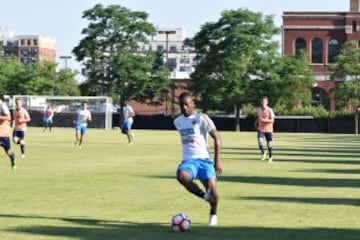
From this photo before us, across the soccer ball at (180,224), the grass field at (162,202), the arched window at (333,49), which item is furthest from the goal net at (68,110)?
the soccer ball at (180,224)

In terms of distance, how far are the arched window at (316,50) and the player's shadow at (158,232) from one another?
283 feet

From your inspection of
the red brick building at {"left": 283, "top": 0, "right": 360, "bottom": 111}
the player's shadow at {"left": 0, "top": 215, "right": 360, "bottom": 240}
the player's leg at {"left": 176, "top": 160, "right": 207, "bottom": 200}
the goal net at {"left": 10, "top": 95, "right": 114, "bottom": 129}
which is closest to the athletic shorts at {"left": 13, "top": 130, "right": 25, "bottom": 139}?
the player's shadow at {"left": 0, "top": 215, "right": 360, "bottom": 240}

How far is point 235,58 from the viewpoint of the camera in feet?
262

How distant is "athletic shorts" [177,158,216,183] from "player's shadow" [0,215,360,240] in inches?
26.6

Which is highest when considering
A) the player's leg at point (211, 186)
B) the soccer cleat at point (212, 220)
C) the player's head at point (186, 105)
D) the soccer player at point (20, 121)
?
the player's head at point (186, 105)

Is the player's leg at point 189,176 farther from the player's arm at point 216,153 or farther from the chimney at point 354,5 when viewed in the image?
the chimney at point 354,5

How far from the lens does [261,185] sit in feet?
60.7

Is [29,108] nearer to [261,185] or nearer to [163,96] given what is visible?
[163,96]

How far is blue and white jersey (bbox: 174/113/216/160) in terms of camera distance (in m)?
12.2

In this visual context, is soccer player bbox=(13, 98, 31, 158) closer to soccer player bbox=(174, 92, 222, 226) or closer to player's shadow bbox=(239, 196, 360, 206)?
player's shadow bbox=(239, 196, 360, 206)

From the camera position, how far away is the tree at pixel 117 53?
88.1 metres

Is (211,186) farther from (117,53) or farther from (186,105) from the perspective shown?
(117,53)

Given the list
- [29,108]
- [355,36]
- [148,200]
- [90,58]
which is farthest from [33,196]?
[355,36]

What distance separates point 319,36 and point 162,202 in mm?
83399
